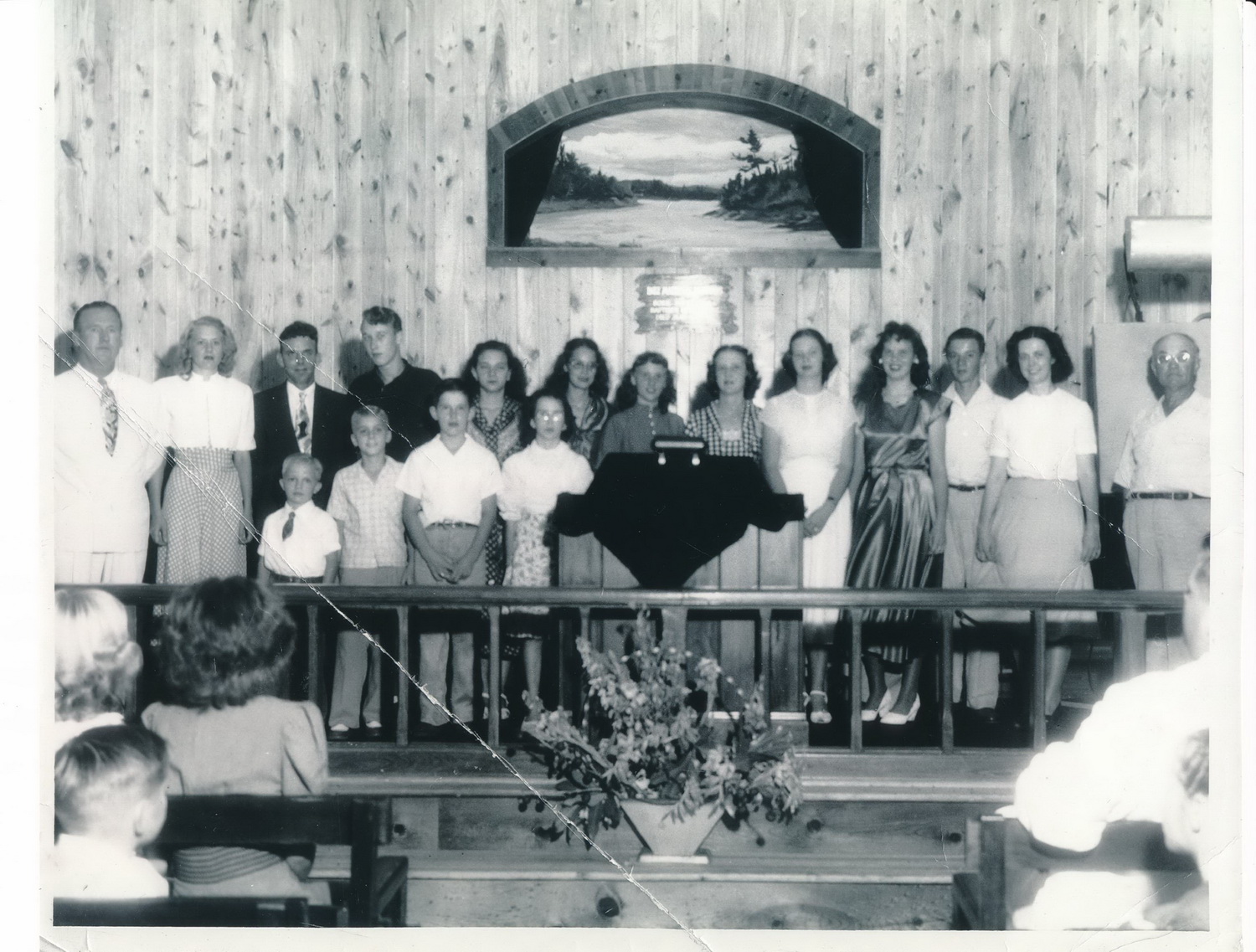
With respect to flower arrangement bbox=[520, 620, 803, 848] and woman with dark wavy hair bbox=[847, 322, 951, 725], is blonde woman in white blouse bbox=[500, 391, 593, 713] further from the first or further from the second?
woman with dark wavy hair bbox=[847, 322, 951, 725]

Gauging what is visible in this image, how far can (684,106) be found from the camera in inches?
199

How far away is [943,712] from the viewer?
3.54 m

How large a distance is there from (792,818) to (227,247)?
3.07 m

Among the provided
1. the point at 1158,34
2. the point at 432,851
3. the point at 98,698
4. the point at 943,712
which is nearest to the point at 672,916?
the point at 432,851

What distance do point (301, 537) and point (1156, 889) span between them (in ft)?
8.03

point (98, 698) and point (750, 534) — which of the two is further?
point (750, 534)

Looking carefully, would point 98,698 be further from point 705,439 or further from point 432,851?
point 705,439

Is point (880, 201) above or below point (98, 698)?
above

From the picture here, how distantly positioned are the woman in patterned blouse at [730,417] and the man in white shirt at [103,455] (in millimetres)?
1659

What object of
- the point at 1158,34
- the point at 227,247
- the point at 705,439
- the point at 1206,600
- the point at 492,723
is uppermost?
the point at 1158,34

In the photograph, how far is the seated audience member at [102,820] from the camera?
2.72 meters

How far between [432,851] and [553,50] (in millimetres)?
2972

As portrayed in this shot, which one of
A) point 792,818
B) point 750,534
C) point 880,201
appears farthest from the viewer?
point 880,201

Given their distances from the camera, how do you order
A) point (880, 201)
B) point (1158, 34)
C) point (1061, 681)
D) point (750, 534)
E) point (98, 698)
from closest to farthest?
point (98, 698)
point (750, 534)
point (1061, 681)
point (1158, 34)
point (880, 201)
